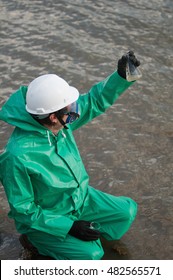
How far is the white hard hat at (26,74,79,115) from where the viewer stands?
3.71 meters

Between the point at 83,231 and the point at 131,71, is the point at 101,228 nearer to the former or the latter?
the point at 83,231

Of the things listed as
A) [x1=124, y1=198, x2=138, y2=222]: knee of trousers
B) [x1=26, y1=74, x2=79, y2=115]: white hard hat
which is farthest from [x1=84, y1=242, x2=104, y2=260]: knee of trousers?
[x1=26, y1=74, x2=79, y2=115]: white hard hat

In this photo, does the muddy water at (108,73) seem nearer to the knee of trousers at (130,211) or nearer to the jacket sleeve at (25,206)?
the knee of trousers at (130,211)

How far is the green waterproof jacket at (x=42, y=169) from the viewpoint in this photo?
370 centimetres

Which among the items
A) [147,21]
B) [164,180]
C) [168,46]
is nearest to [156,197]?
[164,180]

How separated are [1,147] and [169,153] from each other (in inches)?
72.1

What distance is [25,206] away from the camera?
12.1 ft

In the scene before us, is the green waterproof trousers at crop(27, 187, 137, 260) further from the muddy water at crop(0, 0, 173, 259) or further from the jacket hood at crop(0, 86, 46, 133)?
the jacket hood at crop(0, 86, 46, 133)

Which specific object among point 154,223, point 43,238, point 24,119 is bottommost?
point 154,223

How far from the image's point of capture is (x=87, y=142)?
18.5 ft

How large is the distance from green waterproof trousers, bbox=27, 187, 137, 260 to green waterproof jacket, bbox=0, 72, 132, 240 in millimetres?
120

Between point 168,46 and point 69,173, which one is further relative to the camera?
point 168,46

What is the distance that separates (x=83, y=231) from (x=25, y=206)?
521 mm

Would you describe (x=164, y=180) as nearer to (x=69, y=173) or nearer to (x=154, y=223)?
(x=154, y=223)
